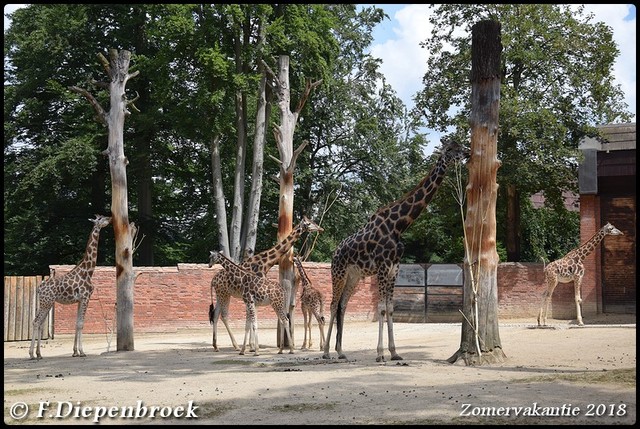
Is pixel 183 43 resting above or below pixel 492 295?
above

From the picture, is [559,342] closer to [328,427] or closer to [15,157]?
[328,427]

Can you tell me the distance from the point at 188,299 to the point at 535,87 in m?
15.4

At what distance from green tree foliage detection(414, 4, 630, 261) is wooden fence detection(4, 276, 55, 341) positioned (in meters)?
16.2

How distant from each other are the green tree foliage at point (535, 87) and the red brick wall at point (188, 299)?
13.2 feet

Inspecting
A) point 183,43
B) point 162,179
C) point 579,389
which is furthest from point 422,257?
point 579,389

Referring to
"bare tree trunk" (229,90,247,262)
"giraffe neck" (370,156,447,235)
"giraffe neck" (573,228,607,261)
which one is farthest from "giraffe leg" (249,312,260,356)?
"bare tree trunk" (229,90,247,262)

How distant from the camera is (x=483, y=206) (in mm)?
14977

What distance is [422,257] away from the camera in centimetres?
4359

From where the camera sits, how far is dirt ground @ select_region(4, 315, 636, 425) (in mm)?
9562

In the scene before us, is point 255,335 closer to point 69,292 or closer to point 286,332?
point 286,332

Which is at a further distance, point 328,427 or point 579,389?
point 579,389

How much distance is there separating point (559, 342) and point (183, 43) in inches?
749

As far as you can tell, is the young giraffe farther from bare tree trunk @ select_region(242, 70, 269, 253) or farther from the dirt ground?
bare tree trunk @ select_region(242, 70, 269, 253)

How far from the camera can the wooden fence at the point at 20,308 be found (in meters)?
25.9
